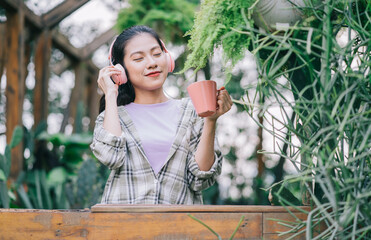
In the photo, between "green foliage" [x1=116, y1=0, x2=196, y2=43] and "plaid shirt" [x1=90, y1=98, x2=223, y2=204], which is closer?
"plaid shirt" [x1=90, y1=98, x2=223, y2=204]

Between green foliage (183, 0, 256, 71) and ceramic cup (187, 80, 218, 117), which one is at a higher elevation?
green foliage (183, 0, 256, 71)

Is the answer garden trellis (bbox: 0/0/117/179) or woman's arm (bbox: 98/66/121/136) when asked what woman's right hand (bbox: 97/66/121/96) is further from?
garden trellis (bbox: 0/0/117/179)

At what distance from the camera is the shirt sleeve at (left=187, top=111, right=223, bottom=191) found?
1.35 m

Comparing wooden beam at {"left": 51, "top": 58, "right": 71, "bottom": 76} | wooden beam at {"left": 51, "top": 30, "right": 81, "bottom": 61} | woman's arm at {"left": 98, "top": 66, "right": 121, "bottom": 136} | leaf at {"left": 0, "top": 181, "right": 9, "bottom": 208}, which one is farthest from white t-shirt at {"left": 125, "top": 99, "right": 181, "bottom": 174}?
wooden beam at {"left": 51, "top": 58, "right": 71, "bottom": 76}

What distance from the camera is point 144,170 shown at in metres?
1.35

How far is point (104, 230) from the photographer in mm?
916

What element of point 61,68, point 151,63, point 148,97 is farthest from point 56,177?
point 151,63

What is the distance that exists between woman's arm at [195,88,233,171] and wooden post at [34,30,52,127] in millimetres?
3612

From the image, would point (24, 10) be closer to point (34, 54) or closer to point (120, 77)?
point (34, 54)

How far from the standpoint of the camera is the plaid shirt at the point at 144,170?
130 centimetres

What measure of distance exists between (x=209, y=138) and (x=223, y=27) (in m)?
0.46

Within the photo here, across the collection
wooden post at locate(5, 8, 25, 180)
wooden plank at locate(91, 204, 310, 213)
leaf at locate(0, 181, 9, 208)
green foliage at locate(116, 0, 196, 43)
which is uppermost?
green foliage at locate(116, 0, 196, 43)

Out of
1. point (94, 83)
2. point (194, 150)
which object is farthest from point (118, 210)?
point (94, 83)

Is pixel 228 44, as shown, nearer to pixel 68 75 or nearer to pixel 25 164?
pixel 25 164
